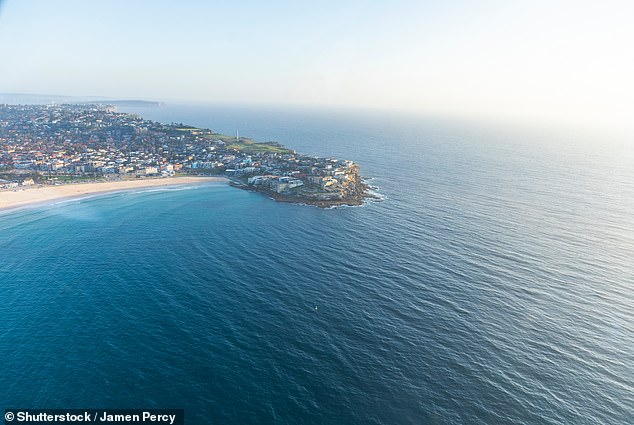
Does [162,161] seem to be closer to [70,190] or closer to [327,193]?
[70,190]

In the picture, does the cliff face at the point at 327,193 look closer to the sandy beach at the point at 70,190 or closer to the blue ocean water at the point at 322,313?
the blue ocean water at the point at 322,313

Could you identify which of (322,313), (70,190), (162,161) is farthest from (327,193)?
(162,161)

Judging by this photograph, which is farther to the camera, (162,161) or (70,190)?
(162,161)

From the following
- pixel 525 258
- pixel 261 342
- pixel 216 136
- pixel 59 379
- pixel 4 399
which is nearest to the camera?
pixel 4 399

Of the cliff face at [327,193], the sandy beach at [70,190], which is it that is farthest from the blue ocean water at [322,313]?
the cliff face at [327,193]

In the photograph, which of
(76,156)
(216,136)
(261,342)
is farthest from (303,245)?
(216,136)

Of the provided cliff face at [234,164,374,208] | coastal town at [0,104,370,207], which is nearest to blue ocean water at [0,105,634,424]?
cliff face at [234,164,374,208]

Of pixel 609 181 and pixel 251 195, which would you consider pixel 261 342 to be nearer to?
pixel 251 195
